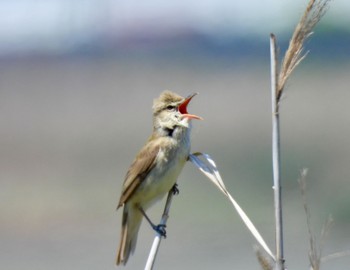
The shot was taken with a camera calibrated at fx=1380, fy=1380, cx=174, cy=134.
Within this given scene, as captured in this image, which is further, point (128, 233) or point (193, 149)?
point (193, 149)

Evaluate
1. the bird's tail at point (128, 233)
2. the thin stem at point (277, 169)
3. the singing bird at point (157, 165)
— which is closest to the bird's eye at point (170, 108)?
the singing bird at point (157, 165)

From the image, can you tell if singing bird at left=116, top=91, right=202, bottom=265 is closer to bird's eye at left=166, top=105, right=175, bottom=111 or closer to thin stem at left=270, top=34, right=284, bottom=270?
bird's eye at left=166, top=105, right=175, bottom=111

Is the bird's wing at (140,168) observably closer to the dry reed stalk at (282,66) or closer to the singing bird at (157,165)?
the singing bird at (157,165)

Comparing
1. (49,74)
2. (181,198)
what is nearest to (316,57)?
(49,74)

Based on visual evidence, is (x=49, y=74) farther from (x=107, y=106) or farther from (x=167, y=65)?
(x=107, y=106)

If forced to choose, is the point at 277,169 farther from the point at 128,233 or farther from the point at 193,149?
the point at 193,149

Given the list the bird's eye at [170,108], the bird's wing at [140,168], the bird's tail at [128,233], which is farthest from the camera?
the bird's wing at [140,168]

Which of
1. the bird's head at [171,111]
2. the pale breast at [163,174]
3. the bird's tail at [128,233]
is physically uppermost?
the bird's head at [171,111]

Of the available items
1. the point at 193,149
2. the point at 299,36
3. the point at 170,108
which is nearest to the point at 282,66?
the point at 299,36
